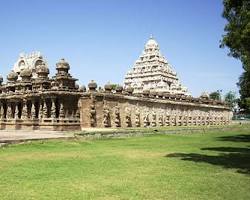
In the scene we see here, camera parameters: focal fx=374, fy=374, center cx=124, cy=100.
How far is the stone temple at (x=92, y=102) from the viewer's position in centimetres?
3291

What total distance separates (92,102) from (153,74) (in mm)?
29911

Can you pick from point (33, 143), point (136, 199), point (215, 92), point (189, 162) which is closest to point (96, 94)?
point (33, 143)

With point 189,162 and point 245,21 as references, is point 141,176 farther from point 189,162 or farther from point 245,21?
point 245,21

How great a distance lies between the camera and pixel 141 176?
460 inches

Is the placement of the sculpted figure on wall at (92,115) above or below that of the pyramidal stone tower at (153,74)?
below

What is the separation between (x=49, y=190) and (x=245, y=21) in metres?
12.1

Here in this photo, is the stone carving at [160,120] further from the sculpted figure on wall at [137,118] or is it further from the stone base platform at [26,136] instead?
the stone base platform at [26,136]

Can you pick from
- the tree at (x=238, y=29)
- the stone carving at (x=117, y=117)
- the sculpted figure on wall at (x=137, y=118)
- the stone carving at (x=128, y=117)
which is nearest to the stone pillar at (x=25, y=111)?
the stone carving at (x=117, y=117)

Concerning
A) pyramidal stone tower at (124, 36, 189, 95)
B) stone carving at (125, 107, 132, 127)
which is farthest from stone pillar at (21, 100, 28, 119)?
pyramidal stone tower at (124, 36, 189, 95)

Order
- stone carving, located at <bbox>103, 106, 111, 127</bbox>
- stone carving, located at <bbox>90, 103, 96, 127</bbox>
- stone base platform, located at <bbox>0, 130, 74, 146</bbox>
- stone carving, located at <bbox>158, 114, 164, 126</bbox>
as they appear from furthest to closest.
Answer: stone carving, located at <bbox>158, 114, 164, 126</bbox>
stone carving, located at <bbox>103, 106, 111, 127</bbox>
stone carving, located at <bbox>90, 103, 96, 127</bbox>
stone base platform, located at <bbox>0, 130, 74, 146</bbox>

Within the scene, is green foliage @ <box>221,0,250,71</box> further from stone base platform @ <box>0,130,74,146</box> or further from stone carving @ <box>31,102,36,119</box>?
stone carving @ <box>31,102,36,119</box>

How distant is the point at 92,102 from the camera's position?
40.2 metres

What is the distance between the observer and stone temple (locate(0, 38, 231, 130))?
3291 cm

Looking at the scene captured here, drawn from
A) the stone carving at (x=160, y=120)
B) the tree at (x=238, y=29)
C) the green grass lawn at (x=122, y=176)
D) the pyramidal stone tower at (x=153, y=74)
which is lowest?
the green grass lawn at (x=122, y=176)
